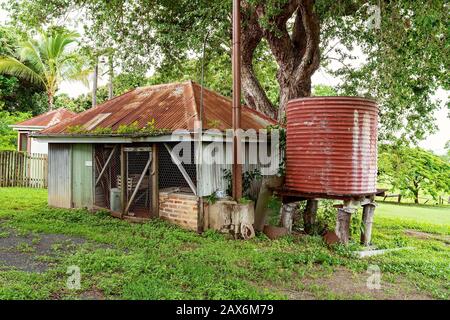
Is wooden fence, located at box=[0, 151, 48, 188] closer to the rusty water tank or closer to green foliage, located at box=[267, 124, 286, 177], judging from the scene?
green foliage, located at box=[267, 124, 286, 177]

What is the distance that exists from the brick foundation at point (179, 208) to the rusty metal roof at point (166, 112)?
1.71 metres

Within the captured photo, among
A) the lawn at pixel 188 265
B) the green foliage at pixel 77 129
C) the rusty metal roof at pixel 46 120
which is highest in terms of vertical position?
the rusty metal roof at pixel 46 120

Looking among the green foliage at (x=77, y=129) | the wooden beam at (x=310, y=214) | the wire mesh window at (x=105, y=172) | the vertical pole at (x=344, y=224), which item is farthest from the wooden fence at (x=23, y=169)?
the vertical pole at (x=344, y=224)

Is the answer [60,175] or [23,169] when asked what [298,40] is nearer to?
[60,175]

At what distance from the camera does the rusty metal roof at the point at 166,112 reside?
33.9 ft

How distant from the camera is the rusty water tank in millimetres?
8641

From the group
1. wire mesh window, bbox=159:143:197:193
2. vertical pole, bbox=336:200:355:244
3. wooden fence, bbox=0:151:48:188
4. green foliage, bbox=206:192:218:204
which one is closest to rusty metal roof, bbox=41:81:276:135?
wire mesh window, bbox=159:143:197:193

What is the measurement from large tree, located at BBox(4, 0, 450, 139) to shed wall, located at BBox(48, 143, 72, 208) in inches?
139

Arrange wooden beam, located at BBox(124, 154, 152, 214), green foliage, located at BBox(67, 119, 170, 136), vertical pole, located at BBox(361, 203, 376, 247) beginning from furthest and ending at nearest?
1. wooden beam, located at BBox(124, 154, 152, 214)
2. green foliage, located at BBox(67, 119, 170, 136)
3. vertical pole, located at BBox(361, 203, 376, 247)

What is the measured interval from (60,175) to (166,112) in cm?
476

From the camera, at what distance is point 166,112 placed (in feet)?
36.4

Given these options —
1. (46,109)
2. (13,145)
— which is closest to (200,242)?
(13,145)

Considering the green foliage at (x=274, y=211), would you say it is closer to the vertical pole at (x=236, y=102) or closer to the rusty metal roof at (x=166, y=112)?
Answer: the vertical pole at (x=236, y=102)

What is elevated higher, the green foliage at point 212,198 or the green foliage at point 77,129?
the green foliage at point 77,129
